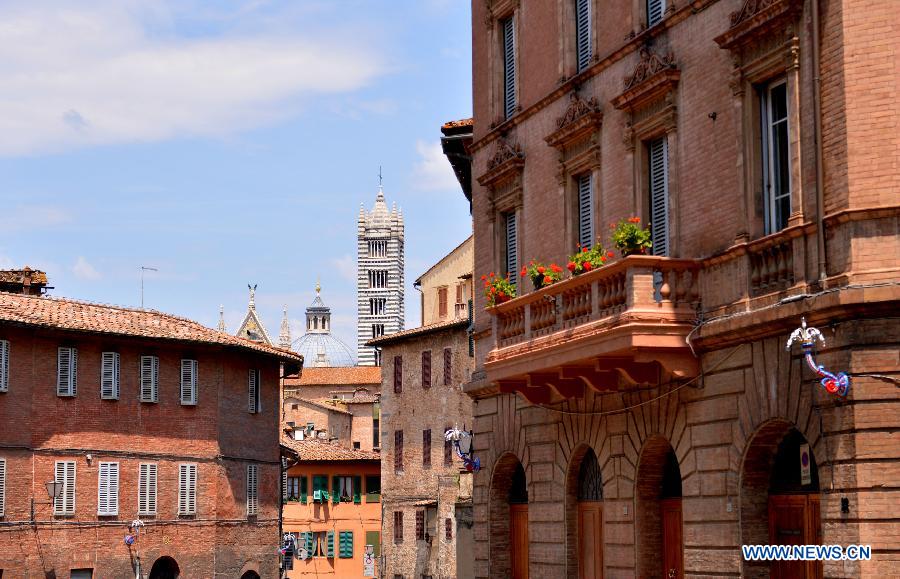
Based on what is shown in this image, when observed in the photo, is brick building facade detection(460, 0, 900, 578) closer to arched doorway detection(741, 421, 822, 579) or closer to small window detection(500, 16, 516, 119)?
arched doorway detection(741, 421, 822, 579)

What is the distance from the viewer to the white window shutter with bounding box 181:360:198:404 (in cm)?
5188

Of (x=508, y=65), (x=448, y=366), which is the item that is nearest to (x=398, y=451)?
(x=448, y=366)

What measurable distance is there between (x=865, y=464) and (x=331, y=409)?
89081mm

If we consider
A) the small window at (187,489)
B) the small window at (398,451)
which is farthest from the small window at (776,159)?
the small window at (398,451)

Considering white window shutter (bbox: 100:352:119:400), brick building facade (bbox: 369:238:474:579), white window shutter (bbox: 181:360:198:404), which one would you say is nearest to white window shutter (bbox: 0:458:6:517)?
white window shutter (bbox: 100:352:119:400)

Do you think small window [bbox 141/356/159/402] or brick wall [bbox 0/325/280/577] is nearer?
brick wall [bbox 0/325/280/577]

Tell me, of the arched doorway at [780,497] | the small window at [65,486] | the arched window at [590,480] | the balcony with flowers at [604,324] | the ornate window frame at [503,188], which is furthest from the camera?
the small window at [65,486]

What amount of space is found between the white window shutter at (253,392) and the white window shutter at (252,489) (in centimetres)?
211

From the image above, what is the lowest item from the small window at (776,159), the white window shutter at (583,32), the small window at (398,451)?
the small window at (398,451)

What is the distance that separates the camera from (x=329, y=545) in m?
89.6

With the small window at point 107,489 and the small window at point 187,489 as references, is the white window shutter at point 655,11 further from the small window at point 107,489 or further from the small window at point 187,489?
the small window at point 187,489

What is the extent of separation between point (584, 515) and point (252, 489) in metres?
30.4

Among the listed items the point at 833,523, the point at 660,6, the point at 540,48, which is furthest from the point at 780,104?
the point at 540,48

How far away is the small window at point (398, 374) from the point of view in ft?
247
